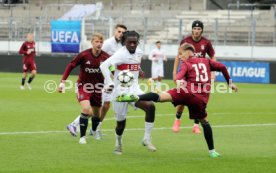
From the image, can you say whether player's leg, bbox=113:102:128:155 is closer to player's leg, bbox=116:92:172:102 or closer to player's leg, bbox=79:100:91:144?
player's leg, bbox=116:92:172:102

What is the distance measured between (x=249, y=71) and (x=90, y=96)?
2519 cm

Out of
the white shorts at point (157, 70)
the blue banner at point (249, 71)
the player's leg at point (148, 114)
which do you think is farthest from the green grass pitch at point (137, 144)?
the blue banner at point (249, 71)

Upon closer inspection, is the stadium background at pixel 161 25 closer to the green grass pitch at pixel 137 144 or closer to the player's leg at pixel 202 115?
the green grass pitch at pixel 137 144

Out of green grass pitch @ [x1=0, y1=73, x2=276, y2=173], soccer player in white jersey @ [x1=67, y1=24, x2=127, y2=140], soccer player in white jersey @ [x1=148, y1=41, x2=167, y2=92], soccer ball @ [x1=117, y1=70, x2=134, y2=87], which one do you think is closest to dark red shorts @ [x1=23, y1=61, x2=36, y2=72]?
soccer player in white jersey @ [x1=148, y1=41, x2=167, y2=92]

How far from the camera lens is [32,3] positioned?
60.6 m

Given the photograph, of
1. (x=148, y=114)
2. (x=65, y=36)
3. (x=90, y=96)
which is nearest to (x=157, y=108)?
(x=90, y=96)

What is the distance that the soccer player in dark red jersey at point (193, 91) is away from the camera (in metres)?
12.8

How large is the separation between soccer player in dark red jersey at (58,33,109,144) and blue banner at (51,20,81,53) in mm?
32160

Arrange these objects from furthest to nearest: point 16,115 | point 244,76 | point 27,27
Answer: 1. point 27,27
2. point 244,76
3. point 16,115

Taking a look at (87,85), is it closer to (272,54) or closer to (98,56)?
(98,56)

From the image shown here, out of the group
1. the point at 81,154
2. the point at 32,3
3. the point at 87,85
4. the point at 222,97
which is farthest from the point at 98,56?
the point at 32,3

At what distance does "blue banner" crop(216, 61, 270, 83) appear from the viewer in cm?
3862

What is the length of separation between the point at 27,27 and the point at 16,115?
31550 millimetres

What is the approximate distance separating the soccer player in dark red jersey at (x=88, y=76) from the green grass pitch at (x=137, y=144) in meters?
Result: 0.60
